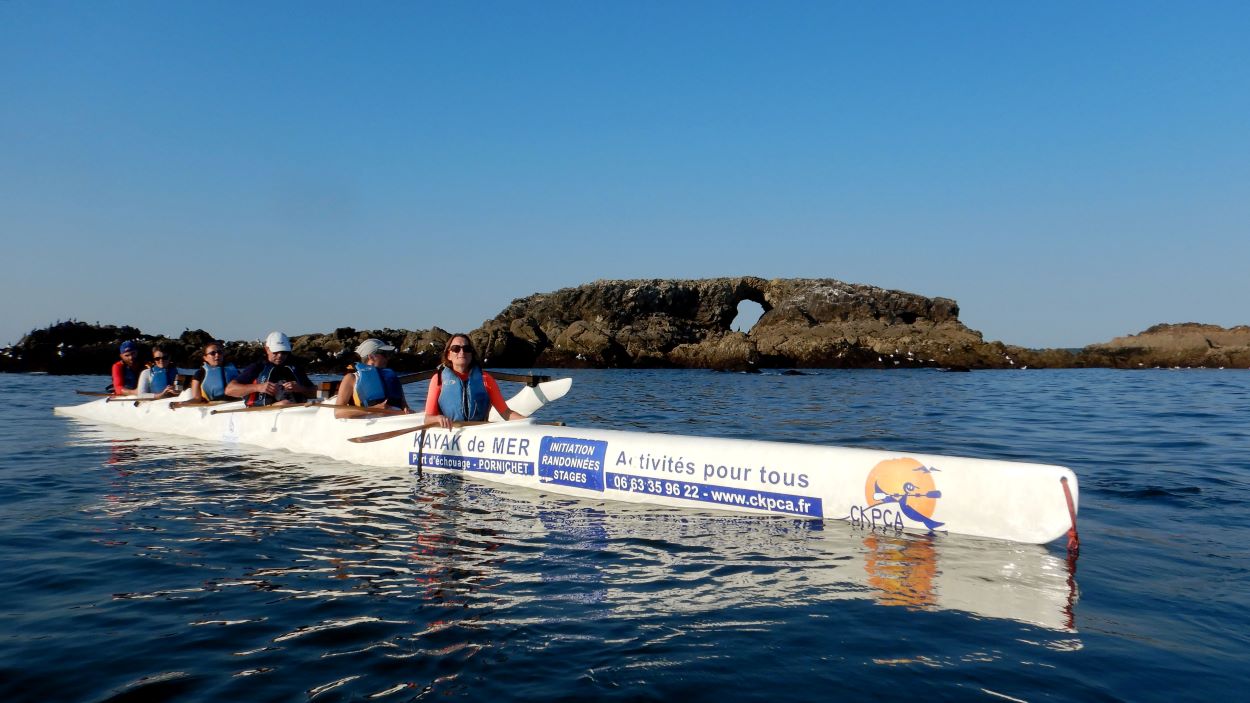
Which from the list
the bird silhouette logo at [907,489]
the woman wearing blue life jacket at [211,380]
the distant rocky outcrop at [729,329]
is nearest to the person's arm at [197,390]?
the woman wearing blue life jacket at [211,380]

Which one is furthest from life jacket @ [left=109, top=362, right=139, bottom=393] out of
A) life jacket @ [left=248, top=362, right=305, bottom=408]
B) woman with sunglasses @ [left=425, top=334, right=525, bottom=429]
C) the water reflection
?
woman with sunglasses @ [left=425, top=334, right=525, bottom=429]

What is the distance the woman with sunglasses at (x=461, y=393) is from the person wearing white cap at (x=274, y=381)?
3.94 meters

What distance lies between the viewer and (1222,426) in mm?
15359

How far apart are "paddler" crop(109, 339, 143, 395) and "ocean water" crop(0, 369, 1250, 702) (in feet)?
27.0

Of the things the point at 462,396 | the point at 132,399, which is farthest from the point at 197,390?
the point at 462,396

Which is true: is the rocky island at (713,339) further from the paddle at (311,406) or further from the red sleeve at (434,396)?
the red sleeve at (434,396)

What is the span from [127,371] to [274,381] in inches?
307

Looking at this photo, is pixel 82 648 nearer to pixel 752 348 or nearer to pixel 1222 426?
pixel 1222 426

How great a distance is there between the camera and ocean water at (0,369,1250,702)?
3645mm

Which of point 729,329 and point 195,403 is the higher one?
point 729,329

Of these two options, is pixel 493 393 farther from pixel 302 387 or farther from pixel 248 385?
pixel 248 385

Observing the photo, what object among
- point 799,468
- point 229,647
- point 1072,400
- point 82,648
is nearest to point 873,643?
point 799,468

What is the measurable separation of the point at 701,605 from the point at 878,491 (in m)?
2.76

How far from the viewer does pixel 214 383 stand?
13.7 metres
